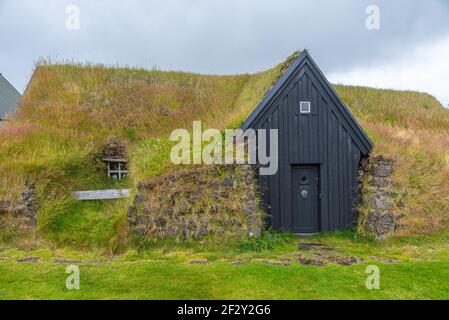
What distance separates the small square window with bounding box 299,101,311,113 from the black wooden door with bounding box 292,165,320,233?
74.5 inches

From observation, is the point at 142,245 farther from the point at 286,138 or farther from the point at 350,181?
the point at 350,181

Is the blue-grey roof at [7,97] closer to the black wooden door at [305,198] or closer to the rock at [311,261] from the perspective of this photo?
the black wooden door at [305,198]

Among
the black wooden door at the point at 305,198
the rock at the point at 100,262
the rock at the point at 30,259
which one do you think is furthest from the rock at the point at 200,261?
the rock at the point at 30,259

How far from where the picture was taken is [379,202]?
10.2 metres

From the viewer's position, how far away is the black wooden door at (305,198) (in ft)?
34.5

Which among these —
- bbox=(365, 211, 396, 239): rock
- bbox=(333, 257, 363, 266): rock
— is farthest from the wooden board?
bbox=(365, 211, 396, 239): rock

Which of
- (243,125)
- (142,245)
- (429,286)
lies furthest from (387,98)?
(142,245)

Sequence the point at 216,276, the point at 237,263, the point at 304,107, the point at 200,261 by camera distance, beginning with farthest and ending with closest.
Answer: the point at 304,107 < the point at 200,261 < the point at 237,263 < the point at 216,276

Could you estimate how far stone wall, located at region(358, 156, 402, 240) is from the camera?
32.9ft

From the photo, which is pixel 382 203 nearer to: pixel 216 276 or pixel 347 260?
pixel 347 260

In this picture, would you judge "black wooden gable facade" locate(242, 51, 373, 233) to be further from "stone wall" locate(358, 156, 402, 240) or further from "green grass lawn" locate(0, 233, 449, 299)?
"green grass lawn" locate(0, 233, 449, 299)

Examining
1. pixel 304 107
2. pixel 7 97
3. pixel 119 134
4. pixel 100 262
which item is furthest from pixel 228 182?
pixel 7 97

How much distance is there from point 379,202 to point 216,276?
6281mm

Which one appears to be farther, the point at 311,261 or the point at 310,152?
the point at 310,152
